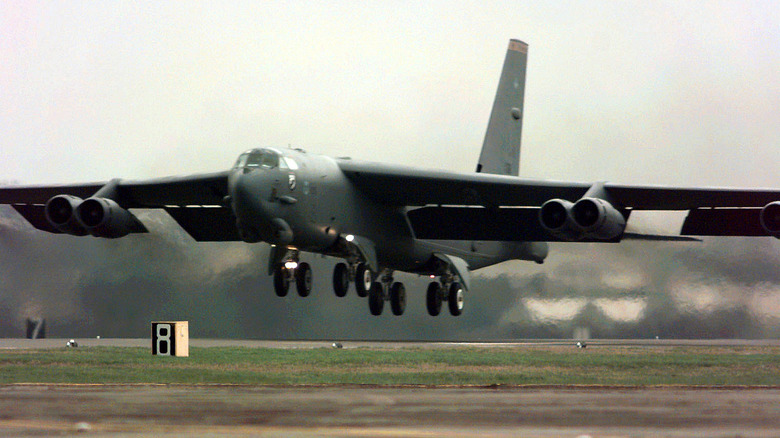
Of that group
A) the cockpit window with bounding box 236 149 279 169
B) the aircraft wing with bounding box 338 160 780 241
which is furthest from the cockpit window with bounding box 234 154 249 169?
the aircraft wing with bounding box 338 160 780 241

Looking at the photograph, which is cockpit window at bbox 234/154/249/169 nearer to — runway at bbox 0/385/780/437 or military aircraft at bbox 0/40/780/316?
military aircraft at bbox 0/40/780/316

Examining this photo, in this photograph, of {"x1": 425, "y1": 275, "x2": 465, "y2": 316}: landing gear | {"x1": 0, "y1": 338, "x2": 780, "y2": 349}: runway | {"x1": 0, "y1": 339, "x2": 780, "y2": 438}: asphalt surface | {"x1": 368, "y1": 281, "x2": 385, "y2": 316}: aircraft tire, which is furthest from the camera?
{"x1": 425, "y1": 275, "x2": 465, "y2": 316}: landing gear

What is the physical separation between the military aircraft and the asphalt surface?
12.0 meters

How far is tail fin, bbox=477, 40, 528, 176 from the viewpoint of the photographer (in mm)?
43656

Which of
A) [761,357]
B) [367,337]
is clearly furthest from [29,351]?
[761,357]

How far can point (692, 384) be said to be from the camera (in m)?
19.2

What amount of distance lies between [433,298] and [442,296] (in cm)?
35

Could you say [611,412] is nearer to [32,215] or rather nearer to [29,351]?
[29,351]

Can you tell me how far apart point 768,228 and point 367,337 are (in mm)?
18459

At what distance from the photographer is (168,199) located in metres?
37.2

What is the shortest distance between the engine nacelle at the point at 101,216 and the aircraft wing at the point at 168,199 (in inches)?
42.1

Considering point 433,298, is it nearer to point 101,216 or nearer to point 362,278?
point 362,278

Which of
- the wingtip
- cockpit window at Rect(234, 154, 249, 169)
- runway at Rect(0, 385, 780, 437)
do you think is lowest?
runway at Rect(0, 385, 780, 437)

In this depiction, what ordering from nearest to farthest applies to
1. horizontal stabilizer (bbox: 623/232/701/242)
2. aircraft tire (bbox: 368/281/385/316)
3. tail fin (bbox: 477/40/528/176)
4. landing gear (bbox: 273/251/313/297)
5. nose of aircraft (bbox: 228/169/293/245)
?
nose of aircraft (bbox: 228/169/293/245) < landing gear (bbox: 273/251/313/297) < aircraft tire (bbox: 368/281/385/316) < horizontal stabilizer (bbox: 623/232/701/242) < tail fin (bbox: 477/40/528/176)
